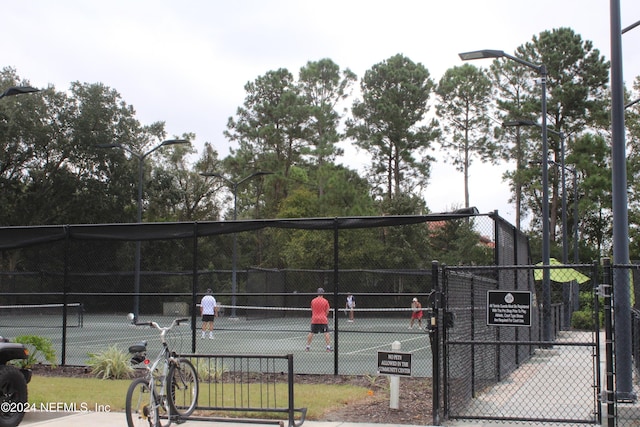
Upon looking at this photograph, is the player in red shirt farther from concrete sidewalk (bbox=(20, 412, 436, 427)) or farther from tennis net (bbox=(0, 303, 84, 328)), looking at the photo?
tennis net (bbox=(0, 303, 84, 328))

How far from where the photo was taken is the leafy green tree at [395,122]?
5606 centimetres

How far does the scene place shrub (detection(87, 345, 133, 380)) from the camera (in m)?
12.8

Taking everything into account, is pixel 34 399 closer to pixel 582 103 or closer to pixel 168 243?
pixel 168 243

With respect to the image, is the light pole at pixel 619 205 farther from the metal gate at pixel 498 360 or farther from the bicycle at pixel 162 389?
the bicycle at pixel 162 389

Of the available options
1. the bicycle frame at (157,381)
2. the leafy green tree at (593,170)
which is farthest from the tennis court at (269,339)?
the leafy green tree at (593,170)

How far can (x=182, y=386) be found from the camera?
29.4 feet

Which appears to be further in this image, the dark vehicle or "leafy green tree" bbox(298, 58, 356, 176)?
"leafy green tree" bbox(298, 58, 356, 176)

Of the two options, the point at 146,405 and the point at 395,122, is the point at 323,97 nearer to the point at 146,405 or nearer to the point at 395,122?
the point at 395,122

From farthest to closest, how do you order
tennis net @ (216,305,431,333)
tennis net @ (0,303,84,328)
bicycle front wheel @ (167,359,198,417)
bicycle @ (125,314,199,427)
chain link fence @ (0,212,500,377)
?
tennis net @ (0,303,84,328), tennis net @ (216,305,431,333), chain link fence @ (0,212,500,377), bicycle front wheel @ (167,359,198,417), bicycle @ (125,314,199,427)

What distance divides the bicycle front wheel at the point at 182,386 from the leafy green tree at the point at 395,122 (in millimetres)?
47439

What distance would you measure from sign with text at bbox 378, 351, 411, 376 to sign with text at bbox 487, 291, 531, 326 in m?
1.17

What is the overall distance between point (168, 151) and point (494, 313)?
58.5 metres

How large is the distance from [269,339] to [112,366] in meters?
10.7

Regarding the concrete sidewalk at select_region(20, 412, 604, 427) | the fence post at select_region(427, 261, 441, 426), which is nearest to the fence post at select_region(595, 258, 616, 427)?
the concrete sidewalk at select_region(20, 412, 604, 427)
